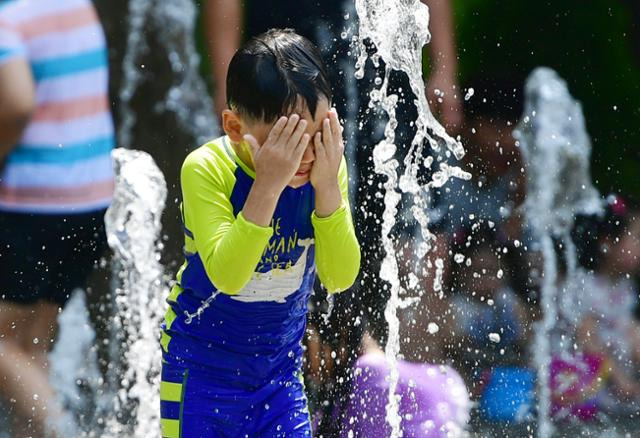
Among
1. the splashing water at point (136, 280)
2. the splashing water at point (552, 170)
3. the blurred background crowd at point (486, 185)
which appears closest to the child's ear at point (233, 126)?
the blurred background crowd at point (486, 185)

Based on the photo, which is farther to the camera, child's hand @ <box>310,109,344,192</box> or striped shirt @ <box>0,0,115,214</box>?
striped shirt @ <box>0,0,115,214</box>

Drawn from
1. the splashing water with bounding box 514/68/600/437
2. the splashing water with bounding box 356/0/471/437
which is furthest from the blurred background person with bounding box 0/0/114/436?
the splashing water with bounding box 514/68/600/437

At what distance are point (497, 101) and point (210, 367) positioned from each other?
7.28 feet

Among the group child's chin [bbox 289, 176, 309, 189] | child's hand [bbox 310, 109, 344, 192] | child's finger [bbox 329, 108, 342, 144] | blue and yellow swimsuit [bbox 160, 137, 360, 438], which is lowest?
blue and yellow swimsuit [bbox 160, 137, 360, 438]

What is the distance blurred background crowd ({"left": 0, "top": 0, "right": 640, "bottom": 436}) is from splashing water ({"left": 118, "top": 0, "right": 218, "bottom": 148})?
0.03 m

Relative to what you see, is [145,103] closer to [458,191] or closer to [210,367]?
[458,191]

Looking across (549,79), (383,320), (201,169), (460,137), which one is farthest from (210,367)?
(549,79)

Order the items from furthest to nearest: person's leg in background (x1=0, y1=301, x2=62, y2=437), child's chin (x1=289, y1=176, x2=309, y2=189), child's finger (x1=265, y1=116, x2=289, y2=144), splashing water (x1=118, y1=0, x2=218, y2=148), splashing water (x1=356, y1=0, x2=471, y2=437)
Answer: splashing water (x1=118, y1=0, x2=218, y2=148) < person's leg in background (x1=0, y1=301, x2=62, y2=437) < splashing water (x1=356, y1=0, x2=471, y2=437) < child's chin (x1=289, y1=176, x2=309, y2=189) < child's finger (x1=265, y1=116, x2=289, y2=144)

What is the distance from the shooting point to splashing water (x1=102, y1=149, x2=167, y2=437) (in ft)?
13.5

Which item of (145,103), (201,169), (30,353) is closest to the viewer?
(201,169)

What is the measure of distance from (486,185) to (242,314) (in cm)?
208

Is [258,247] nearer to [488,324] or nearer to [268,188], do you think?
[268,188]

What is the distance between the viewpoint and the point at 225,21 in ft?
13.8

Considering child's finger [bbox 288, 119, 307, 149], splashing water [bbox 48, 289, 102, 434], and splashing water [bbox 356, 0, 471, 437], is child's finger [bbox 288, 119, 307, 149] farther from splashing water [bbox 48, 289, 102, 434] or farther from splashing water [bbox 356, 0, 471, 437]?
splashing water [bbox 48, 289, 102, 434]
